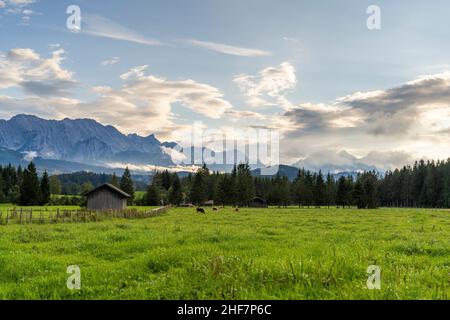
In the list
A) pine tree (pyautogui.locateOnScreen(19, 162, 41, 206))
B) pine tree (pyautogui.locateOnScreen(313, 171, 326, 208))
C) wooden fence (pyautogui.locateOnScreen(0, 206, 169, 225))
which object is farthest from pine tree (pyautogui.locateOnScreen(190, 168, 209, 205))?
wooden fence (pyautogui.locateOnScreen(0, 206, 169, 225))

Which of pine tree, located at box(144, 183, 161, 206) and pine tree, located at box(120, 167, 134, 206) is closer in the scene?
pine tree, located at box(144, 183, 161, 206)

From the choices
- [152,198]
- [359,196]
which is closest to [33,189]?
[152,198]

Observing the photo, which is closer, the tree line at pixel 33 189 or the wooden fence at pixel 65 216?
the wooden fence at pixel 65 216

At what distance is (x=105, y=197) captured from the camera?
283 feet

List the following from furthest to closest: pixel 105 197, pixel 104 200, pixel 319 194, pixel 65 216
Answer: pixel 319 194 → pixel 105 197 → pixel 104 200 → pixel 65 216

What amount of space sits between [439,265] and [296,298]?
715 centimetres

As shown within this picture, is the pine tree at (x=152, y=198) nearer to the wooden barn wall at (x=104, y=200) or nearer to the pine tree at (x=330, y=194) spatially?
the wooden barn wall at (x=104, y=200)

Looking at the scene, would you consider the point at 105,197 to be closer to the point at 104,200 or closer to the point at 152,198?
the point at 104,200

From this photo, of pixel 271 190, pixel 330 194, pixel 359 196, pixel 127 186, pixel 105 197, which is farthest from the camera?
pixel 271 190

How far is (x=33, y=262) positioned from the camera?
13016mm

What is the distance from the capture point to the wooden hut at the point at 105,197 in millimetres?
85875

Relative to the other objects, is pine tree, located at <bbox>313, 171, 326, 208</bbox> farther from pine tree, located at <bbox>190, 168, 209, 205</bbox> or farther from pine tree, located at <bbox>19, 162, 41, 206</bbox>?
pine tree, located at <bbox>19, 162, 41, 206</bbox>

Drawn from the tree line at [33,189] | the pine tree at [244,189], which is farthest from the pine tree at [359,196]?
the tree line at [33,189]

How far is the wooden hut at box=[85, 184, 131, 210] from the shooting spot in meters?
85.9
